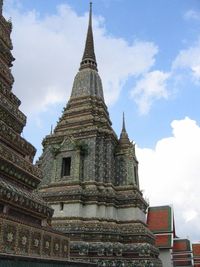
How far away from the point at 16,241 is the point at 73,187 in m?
14.8

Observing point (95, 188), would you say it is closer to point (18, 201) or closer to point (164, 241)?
point (164, 241)

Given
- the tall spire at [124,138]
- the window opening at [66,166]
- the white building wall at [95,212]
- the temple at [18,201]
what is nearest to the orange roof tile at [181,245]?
the white building wall at [95,212]

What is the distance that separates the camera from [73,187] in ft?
83.3

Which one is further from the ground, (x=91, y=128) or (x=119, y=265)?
(x=91, y=128)

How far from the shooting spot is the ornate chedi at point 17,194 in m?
10.7

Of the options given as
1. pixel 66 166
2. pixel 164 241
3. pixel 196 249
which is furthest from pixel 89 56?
pixel 196 249

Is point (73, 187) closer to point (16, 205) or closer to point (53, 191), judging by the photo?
point (53, 191)

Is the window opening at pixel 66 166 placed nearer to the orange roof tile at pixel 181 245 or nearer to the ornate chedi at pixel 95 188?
the ornate chedi at pixel 95 188

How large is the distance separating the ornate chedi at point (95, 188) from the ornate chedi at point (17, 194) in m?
9.53

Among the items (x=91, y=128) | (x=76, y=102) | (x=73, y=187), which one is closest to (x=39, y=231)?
(x=73, y=187)

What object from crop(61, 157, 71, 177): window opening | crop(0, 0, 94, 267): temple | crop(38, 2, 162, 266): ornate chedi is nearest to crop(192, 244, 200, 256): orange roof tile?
crop(38, 2, 162, 266): ornate chedi

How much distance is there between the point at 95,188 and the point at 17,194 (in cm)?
1366

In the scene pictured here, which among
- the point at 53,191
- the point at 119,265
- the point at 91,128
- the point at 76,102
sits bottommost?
the point at 119,265

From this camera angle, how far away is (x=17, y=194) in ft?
38.9
